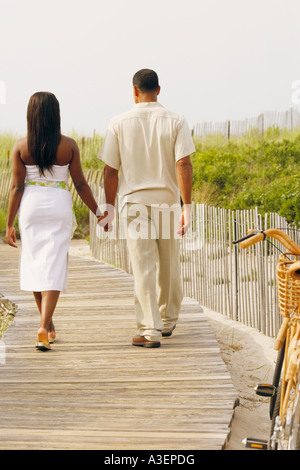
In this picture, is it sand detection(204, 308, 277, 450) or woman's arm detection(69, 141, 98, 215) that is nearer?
sand detection(204, 308, 277, 450)

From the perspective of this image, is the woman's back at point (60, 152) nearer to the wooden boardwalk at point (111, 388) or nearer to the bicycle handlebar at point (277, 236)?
the wooden boardwalk at point (111, 388)

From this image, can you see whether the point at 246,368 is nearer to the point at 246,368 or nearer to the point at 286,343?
the point at 246,368

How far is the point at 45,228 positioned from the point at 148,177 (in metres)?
0.69

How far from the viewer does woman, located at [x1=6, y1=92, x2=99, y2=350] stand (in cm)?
432

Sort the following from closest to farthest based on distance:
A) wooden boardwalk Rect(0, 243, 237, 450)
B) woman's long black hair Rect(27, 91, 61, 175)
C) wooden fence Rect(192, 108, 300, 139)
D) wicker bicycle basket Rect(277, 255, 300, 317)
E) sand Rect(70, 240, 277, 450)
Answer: wicker bicycle basket Rect(277, 255, 300, 317) < wooden boardwalk Rect(0, 243, 237, 450) < sand Rect(70, 240, 277, 450) < woman's long black hair Rect(27, 91, 61, 175) < wooden fence Rect(192, 108, 300, 139)

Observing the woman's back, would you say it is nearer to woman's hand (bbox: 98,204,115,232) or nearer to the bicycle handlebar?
woman's hand (bbox: 98,204,115,232)

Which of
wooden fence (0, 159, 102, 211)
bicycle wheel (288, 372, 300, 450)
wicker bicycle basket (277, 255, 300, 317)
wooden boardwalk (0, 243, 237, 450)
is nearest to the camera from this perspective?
bicycle wheel (288, 372, 300, 450)

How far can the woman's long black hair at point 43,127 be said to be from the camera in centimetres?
429

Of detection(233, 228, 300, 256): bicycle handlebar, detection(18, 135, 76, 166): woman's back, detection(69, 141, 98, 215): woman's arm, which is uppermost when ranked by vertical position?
detection(18, 135, 76, 166): woman's back

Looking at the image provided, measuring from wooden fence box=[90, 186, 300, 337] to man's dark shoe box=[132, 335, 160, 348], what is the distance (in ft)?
4.83

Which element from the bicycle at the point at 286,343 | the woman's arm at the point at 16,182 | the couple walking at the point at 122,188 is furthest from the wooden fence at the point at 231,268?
the bicycle at the point at 286,343

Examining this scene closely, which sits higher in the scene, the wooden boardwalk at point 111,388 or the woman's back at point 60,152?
the woman's back at point 60,152

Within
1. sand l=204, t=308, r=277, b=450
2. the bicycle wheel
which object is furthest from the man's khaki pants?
the bicycle wheel

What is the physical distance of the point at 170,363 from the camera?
4430 mm
